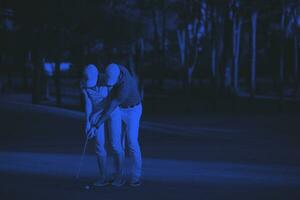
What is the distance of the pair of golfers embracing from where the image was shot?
8.54m

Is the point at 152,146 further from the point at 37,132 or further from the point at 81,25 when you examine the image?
the point at 81,25

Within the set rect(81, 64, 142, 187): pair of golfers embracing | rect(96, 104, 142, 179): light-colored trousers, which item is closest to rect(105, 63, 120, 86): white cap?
rect(81, 64, 142, 187): pair of golfers embracing

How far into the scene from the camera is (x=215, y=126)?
18.5 m

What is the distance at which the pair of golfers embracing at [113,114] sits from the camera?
8.54m

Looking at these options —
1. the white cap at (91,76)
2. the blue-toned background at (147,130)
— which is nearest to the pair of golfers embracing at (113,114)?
the white cap at (91,76)

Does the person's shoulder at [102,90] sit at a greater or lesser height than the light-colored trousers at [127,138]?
greater

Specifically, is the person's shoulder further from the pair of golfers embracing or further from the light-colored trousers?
the light-colored trousers

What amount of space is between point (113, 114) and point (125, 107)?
0.82 ft

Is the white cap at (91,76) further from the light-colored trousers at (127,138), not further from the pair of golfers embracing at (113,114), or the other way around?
the light-colored trousers at (127,138)

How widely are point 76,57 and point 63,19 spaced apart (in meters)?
2.23

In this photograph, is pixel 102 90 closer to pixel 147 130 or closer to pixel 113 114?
pixel 113 114

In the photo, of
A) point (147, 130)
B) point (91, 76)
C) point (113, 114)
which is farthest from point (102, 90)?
point (147, 130)

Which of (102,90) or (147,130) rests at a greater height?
(102,90)

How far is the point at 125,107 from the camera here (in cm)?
882
